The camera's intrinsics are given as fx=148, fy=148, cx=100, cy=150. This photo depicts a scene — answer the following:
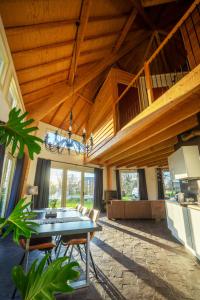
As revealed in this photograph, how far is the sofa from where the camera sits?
5826 millimetres

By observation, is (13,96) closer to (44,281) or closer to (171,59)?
(44,281)

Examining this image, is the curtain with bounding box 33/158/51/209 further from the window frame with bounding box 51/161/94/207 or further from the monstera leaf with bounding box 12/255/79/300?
the monstera leaf with bounding box 12/255/79/300

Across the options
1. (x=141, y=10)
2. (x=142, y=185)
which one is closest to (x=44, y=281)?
(x=141, y=10)

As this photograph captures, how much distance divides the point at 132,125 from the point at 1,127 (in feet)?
10.7

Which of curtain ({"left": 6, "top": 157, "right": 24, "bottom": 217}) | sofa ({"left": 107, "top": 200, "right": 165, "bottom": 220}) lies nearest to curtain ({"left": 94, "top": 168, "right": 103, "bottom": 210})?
sofa ({"left": 107, "top": 200, "right": 165, "bottom": 220})

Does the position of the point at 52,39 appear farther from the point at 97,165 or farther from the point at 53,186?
the point at 97,165

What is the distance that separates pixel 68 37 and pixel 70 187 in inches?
238

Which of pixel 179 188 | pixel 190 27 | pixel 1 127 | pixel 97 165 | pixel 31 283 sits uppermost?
pixel 190 27

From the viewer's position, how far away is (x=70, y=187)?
24.2ft

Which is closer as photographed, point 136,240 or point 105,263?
point 105,263

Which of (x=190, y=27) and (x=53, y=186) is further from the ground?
(x=190, y=27)

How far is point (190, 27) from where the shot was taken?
11.2ft

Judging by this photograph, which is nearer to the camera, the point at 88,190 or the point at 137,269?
the point at 137,269

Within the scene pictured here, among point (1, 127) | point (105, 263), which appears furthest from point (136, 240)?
point (1, 127)
